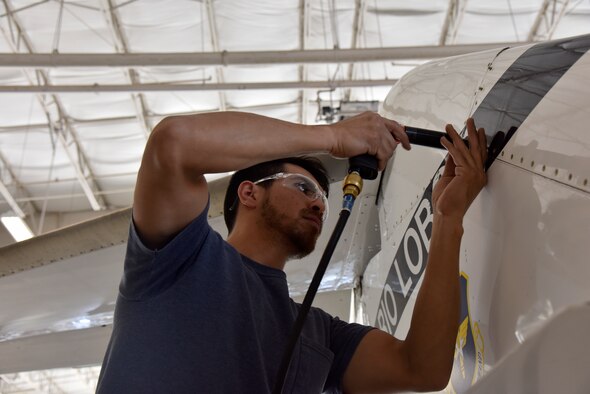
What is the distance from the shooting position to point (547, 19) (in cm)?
1652

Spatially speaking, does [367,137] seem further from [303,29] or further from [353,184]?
[303,29]

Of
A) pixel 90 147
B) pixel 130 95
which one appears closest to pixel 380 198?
pixel 130 95

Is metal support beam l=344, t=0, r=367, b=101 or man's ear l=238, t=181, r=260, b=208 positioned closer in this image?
man's ear l=238, t=181, r=260, b=208

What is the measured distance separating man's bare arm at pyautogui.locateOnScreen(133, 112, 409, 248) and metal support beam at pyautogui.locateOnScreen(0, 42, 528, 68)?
35.0 ft

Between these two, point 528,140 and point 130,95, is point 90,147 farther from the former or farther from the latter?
point 528,140

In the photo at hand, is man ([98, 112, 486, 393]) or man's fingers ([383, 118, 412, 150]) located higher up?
man's fingers ([383, 118, 412, 150])

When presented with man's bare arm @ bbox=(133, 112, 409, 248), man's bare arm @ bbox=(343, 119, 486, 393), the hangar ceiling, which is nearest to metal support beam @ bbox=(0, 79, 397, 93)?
the hangar ceiling

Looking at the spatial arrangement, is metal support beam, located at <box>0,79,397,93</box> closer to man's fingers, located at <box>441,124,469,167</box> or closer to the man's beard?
the man's beard

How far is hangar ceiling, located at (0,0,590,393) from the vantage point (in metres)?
12.6

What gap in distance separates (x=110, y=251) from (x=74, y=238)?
263 millimetres

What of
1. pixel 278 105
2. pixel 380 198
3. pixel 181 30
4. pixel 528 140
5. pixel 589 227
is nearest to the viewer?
pixel 589 227

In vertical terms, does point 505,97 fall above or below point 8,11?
above

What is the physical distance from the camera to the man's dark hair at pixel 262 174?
251cm

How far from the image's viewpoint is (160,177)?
5.95 ft
